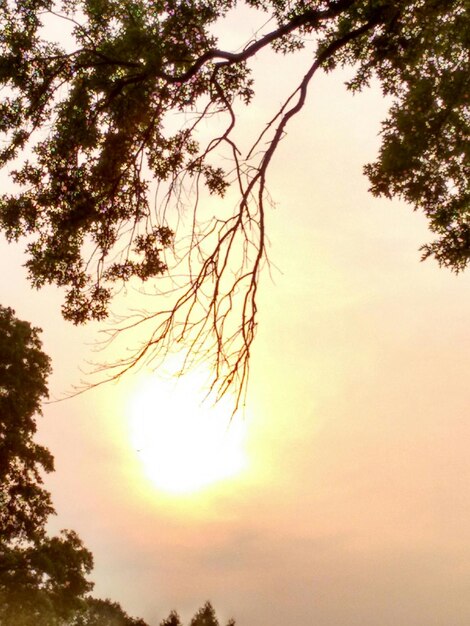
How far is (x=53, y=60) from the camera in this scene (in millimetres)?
10344

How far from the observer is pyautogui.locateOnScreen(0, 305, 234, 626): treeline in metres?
23.1

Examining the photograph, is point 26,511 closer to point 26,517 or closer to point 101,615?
point 26,517

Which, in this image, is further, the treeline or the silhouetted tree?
the silhouetted tree

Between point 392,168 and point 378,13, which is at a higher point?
point 378,13

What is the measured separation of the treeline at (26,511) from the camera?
23.1m

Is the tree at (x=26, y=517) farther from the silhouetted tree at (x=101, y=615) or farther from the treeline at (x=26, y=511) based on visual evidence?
the silhouetted tree at (x=101, y=615)

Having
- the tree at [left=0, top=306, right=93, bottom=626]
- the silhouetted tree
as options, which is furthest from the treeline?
the silhouetted tree

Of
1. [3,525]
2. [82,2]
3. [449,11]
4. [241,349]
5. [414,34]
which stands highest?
[82,2]

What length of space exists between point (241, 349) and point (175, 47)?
569 centimetres

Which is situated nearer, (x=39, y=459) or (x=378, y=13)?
(x=378, y=13)

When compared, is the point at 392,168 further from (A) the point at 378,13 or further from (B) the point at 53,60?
(B) the point at 53,60

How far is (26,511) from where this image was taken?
76.2 feet

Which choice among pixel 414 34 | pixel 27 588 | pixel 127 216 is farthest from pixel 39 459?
pixel 414 34

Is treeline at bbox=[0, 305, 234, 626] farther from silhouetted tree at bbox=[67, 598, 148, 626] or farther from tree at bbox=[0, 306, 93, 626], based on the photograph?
silhouetted tree at bbox=[67, 598, 148, 626]
